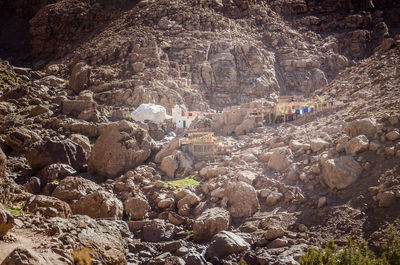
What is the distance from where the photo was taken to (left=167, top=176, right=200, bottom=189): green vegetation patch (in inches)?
821

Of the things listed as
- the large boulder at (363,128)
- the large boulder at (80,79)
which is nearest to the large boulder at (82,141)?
the large boulder at (80,79)

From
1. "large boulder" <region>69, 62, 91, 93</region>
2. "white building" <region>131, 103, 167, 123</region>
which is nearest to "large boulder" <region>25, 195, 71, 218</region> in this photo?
"white building" <region>131, 103, 167, 123</region>

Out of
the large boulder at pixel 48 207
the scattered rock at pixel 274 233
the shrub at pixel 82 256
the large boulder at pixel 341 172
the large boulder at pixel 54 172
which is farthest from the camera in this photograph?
the large boulder at pixel 54 172

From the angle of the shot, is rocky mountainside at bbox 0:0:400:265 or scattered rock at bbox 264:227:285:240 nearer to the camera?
rocky mountainside at bbox 0:0:400:265

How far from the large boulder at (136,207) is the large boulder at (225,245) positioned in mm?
4983

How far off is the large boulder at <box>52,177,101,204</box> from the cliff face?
20169mm

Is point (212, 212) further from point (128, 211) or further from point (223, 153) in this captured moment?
point (223, 153)

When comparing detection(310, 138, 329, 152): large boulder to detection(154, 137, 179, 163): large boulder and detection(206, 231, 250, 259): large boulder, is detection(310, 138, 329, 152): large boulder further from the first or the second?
detection(154, 137, 179, 163): large boulder

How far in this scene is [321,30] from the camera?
57.2m

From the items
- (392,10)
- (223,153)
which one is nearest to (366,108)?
(223,153)

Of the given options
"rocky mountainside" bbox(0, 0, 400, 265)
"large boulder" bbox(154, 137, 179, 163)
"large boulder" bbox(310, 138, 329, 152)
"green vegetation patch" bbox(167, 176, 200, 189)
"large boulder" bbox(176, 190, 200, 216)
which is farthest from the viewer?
"large boulder" bbox(154, 137, 179, 163)

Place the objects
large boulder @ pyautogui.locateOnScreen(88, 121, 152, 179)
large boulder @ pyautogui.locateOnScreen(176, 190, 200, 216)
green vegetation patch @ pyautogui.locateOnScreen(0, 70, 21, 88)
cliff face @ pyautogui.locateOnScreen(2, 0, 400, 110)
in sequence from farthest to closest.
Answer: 1. cliff face @ pyautogui.locateOnScreen(2, 0, 400, 110)
2. green vegetation patch @ pyautogui.locateOnScreen(0, 70, 21, 88)
3. large boulder @ pyautogui.locateOnScreen(88, 121, 152, 179)
4. large boulder @ pyautogui.locateOnScreen(176, 190, 200, 216)

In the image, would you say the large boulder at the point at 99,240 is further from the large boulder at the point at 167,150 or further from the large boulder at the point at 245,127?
the large boulder at the point at 245,127

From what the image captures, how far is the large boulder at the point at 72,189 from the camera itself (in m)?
17.1
